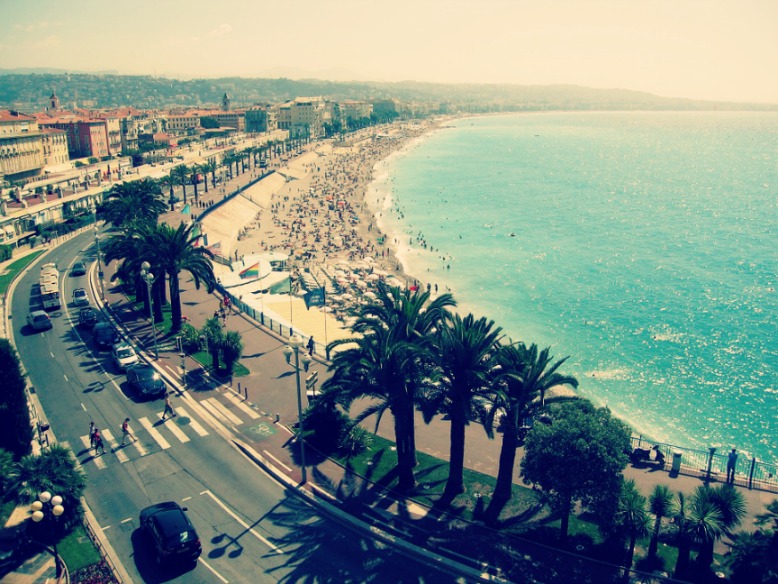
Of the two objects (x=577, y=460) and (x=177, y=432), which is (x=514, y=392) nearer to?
(x=577, y=460)

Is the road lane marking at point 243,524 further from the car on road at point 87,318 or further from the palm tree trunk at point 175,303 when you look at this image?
the car on road at point 87,318

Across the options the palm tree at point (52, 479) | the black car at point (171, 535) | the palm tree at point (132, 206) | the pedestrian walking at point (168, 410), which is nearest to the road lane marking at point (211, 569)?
the black car at point (171, 535)

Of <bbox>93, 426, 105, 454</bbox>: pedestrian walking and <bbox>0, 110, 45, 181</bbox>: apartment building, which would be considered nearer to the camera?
<bbox>93, 426, 105, 454</bbox>: pedestrian walking

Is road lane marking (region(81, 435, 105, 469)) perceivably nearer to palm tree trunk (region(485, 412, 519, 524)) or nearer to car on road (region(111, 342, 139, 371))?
car on road (region(111, 342, 139, 371))

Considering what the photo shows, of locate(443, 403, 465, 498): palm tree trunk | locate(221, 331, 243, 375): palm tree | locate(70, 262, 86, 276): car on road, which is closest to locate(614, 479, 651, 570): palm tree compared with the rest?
locate(443, 403, 465, 498): palm tree trunk

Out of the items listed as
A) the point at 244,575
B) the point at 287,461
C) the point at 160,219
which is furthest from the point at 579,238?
the point at 244,575

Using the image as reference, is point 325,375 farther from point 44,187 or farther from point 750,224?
point 750,224
